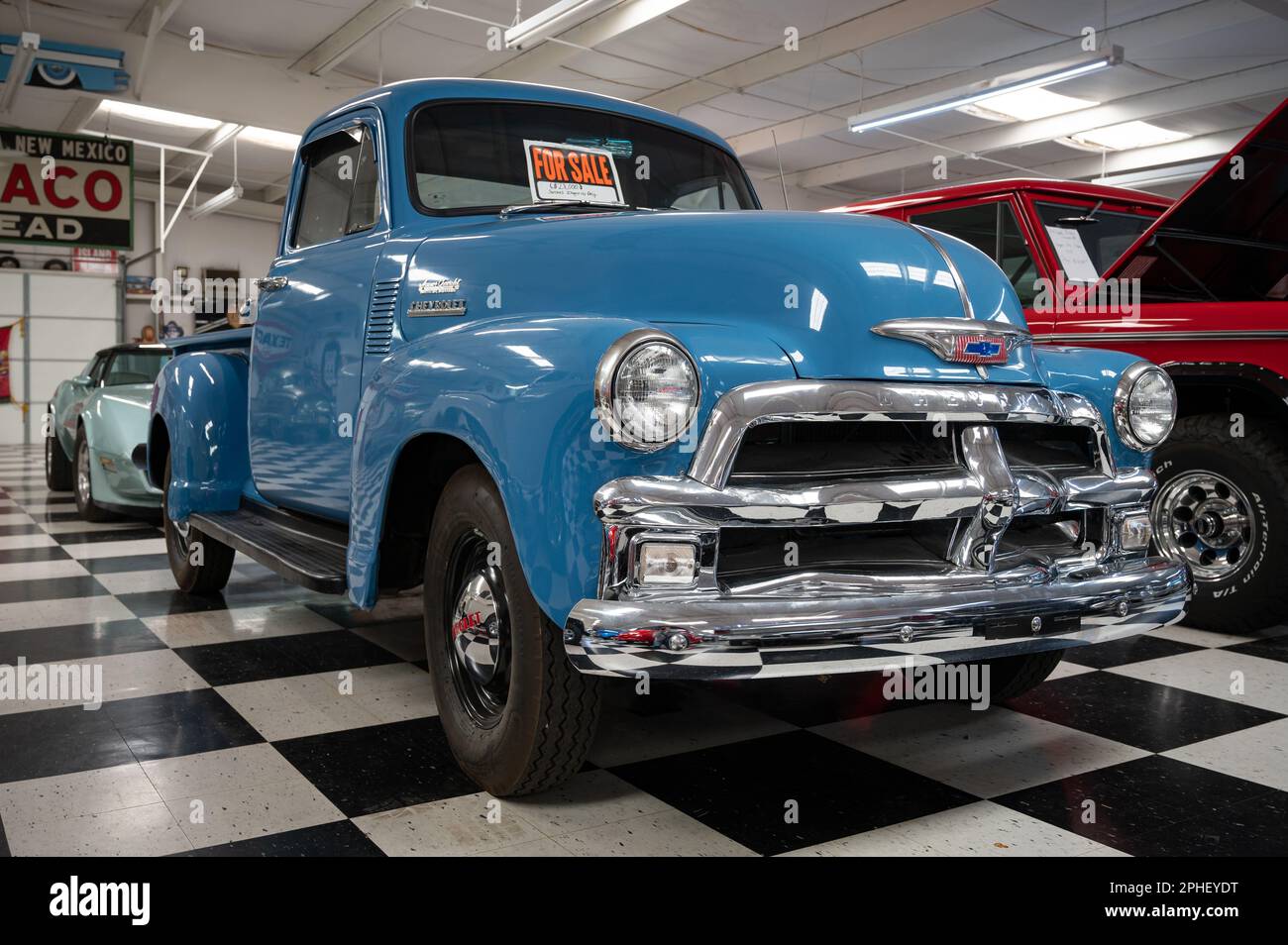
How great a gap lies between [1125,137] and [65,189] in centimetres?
1293

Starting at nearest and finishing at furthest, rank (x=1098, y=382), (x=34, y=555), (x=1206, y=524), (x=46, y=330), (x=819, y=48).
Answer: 1. (x=1098, y=382)
2. (x=1206, y=524)
3. (x=34, y=555)
4. (x=819, y=48)
5. (x=46, y=330)

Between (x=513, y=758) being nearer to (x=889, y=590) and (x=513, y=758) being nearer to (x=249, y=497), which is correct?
(x=889, y=590)

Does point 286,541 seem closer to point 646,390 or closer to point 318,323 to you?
point 318,323

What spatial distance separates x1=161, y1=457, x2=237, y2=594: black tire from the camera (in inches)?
157

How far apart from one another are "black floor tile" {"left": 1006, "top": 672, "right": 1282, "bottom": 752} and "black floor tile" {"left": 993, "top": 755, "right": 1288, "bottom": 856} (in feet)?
0.71

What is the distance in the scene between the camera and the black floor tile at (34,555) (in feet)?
16.0

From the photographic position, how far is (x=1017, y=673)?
272 centimetres

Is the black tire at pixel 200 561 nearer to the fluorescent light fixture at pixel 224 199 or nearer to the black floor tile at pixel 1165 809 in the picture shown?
the black floor tile at pixel 1165 809

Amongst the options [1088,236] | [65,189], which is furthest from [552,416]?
[65,189]

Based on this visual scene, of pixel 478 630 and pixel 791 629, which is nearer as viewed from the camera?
pixel 791 629

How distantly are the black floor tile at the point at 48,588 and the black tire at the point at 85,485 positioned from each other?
183cm

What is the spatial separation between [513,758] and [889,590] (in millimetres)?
780

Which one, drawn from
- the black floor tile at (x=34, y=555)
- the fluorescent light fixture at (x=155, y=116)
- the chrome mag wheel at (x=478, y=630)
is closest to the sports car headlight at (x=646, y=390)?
the chrome mag wheel at (x=478, y=630)

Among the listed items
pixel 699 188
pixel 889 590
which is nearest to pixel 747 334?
pixel 889 590
